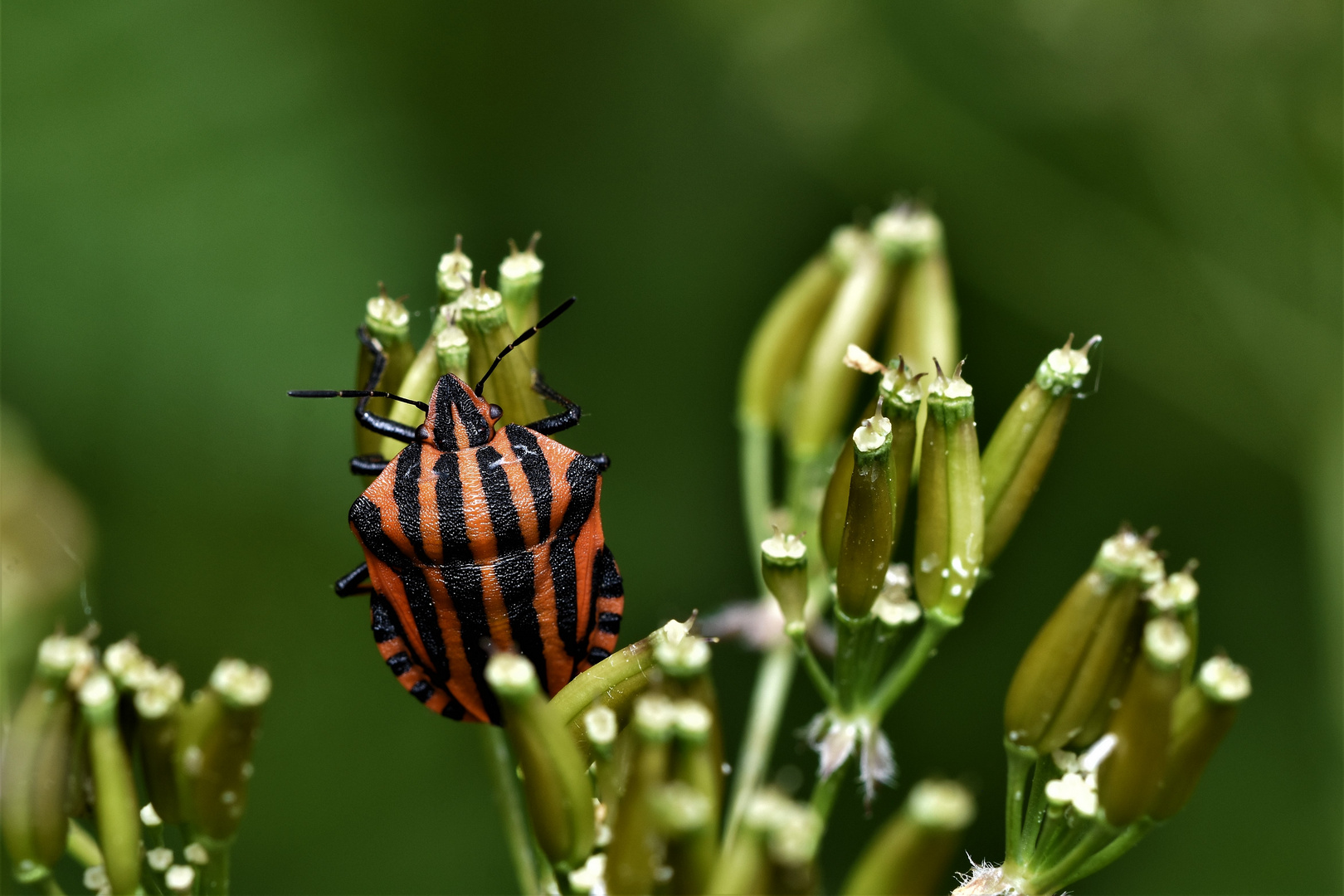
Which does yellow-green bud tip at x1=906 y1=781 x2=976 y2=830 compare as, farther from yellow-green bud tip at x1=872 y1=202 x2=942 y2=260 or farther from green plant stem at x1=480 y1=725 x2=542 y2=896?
yellow-green bud tip at x1=872 y1=202 x2=942 y2=260

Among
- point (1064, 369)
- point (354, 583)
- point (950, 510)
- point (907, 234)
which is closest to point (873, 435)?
point (950, 510)

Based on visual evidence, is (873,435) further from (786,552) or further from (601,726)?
(601,726)

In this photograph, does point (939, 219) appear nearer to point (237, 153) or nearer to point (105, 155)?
point (237, 153)

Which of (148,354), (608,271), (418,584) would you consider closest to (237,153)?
(148,354)

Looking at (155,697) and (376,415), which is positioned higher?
(376,415)

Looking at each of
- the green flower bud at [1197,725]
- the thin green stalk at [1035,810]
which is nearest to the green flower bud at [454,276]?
the thin green stalk at [1035,810]

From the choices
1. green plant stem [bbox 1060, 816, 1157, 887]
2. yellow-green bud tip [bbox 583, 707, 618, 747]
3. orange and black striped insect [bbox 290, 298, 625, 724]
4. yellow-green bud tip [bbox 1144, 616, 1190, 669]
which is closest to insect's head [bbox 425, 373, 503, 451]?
orange and black striped insect [bbox 290, 298, 625, 724]

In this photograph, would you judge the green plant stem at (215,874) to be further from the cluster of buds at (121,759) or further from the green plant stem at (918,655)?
the green plant stem at (918,655)
